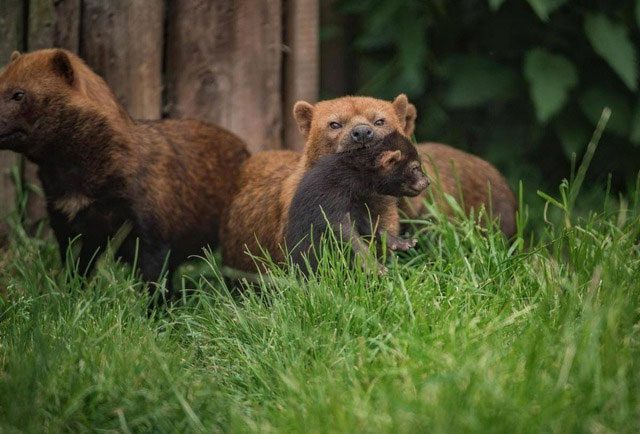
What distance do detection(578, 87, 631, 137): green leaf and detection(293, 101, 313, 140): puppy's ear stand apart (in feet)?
8.41

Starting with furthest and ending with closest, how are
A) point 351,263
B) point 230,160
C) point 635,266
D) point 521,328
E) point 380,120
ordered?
point 230,160
point 380,120
point 351,263
point 635,266
point 521,328

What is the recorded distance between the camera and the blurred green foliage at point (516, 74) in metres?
7.53

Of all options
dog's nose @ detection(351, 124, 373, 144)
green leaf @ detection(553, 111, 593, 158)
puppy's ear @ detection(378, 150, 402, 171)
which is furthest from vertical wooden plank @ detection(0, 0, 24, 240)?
green leaf @ detection(553, 111, 593, 158)

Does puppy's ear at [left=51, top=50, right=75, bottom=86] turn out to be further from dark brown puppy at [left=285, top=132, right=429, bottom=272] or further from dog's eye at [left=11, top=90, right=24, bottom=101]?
dark brown puppy at [left=285, top=132, right=429, bottom=272]

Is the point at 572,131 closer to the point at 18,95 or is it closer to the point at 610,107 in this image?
the point at 610,107

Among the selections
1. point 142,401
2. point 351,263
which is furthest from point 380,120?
point 142,401

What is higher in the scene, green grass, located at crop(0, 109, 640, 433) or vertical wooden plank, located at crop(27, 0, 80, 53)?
vertical wooden plank, located at crop(27, 0, 80, 53)

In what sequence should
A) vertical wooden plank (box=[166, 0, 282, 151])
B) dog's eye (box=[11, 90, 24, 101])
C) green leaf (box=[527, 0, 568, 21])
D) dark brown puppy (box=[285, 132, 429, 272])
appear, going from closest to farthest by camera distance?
dark brown puppy (box=[285, 132, 429, 272]) < dog's eye (box=[11, 90, 24, 101]) < vertical wooden plank (box=[166, 0, 282, 151]) < green leaf (box=[527, 0, 568, 21])

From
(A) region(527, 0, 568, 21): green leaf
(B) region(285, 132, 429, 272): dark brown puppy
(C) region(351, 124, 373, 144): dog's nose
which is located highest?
(A) region(527, 0, 568, 21): green leaf

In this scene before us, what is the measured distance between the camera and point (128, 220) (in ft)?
19.6

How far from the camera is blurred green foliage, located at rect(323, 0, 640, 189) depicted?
7.53 meters

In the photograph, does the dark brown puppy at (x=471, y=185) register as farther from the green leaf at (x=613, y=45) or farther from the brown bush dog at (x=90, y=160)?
the brown bush dog at (x=90, y=160)

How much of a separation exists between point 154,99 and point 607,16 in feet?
11.6

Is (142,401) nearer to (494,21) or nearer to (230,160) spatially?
(230,160)
